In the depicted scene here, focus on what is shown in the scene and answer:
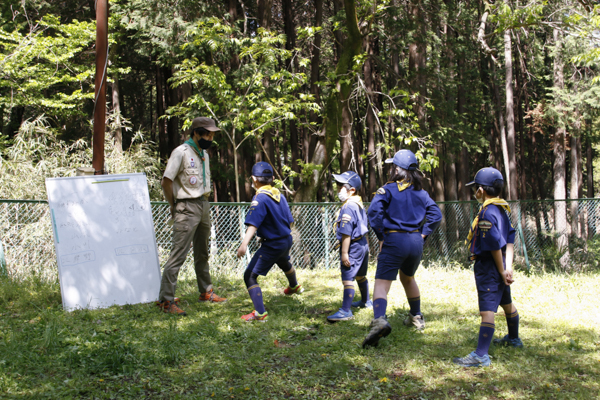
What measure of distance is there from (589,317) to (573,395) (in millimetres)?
2701

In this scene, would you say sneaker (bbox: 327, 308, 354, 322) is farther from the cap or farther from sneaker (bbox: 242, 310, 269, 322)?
the cap

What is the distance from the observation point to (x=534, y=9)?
33.4 ft

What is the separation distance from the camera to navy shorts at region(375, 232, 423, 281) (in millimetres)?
4621

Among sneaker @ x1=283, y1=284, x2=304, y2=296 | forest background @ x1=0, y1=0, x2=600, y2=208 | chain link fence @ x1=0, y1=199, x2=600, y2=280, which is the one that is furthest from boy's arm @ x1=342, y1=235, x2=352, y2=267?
forest background @ x1=0, y1=0, x2=600, y2=208

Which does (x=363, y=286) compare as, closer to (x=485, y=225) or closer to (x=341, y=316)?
(x=341, y=316)

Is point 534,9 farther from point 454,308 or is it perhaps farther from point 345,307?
point 345,307

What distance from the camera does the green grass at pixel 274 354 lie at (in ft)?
11.5

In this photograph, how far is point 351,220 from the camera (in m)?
5.58

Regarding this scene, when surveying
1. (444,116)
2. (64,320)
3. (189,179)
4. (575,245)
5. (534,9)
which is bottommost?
(575,245)

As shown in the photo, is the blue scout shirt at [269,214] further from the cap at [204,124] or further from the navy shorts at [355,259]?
the cap at [204,124]

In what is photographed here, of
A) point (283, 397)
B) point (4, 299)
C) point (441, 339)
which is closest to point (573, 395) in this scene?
point (441, 339)

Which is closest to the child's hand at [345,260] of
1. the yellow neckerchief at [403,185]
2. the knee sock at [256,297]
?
the knee sock at [256,297]

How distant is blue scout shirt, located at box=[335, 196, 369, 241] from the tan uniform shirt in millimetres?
1717

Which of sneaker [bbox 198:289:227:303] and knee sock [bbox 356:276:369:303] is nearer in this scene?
knee sock [bbox 356:276:369:303]
